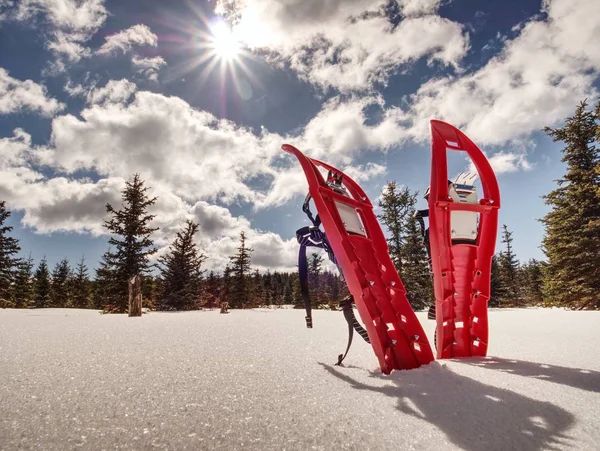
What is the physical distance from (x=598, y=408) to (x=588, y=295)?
16723 mm

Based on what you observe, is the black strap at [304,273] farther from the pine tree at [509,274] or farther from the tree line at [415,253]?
the pine tree at [509,274]

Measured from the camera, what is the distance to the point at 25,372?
66.7 inches

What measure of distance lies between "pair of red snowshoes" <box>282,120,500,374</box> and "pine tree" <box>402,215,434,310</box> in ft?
43.4

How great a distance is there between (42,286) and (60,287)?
2.23 metres

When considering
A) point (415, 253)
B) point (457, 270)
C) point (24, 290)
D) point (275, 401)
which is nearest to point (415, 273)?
point (415, 253)

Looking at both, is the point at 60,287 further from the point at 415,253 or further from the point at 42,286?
the point at 415,253

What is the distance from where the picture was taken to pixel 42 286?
4144 centimetres

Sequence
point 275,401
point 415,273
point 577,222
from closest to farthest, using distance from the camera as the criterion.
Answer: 1. point 275,401
2. point 577,222
3. point 415,273

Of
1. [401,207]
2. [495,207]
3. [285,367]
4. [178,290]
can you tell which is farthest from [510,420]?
[178,290]

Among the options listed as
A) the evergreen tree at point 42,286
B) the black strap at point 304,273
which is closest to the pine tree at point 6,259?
the evergreen tree at point 42,286

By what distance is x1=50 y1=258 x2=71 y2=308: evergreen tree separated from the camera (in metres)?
41.6

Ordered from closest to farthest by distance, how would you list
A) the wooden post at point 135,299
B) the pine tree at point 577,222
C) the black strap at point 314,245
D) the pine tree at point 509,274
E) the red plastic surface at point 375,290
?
1. the red plastic surface at point 375,290
2. the black strap at point 314,245
3. the wooden post at point 135,299
4. the pine tree at point 577,222
5. the pine tree at point 509,274

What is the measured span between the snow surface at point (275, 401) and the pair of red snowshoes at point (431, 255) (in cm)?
25

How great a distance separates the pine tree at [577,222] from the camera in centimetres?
1366
